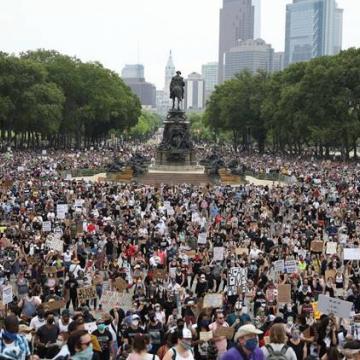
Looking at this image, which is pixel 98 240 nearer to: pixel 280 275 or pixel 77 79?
pixel 280 275

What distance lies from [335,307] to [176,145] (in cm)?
5257

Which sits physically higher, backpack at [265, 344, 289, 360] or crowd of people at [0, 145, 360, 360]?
backpack at [265, 344, 289, 360]

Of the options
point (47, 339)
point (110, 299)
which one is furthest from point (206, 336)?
point (110, 299)

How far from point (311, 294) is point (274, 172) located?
4478 cm

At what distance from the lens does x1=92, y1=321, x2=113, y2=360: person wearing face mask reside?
40.7 ft

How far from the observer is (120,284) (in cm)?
1828

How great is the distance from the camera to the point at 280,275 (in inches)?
783

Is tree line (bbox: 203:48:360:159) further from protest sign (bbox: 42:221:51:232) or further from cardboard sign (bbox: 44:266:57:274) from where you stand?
cardboard sign (bbox: 44:266:57:274)

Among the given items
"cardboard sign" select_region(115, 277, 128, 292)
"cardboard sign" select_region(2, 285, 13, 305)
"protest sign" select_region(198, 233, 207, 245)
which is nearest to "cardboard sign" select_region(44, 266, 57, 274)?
"cardboard sign" select_region(115, 277, 128, 292)

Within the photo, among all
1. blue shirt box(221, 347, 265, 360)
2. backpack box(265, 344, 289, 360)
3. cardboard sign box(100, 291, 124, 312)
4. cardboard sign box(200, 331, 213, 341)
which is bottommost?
cardboard sign box(100, 291, 124, 312)

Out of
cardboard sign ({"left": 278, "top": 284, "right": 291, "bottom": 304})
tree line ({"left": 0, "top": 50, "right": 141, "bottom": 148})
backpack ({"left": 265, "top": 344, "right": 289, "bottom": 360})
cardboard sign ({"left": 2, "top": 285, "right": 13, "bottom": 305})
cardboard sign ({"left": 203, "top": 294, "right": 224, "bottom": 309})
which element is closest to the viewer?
backpack ({"left": 265, "top": 344, "right": 289, "bottom": 360})

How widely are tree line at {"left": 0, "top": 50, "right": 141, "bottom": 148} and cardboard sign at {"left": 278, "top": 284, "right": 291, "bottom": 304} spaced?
218 ft

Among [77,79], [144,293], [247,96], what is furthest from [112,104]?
[144,293]

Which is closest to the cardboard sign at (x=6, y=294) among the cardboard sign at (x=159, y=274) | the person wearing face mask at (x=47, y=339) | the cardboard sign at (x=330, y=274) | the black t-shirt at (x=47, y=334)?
the person wearing face mask at (x=47, y=339)
